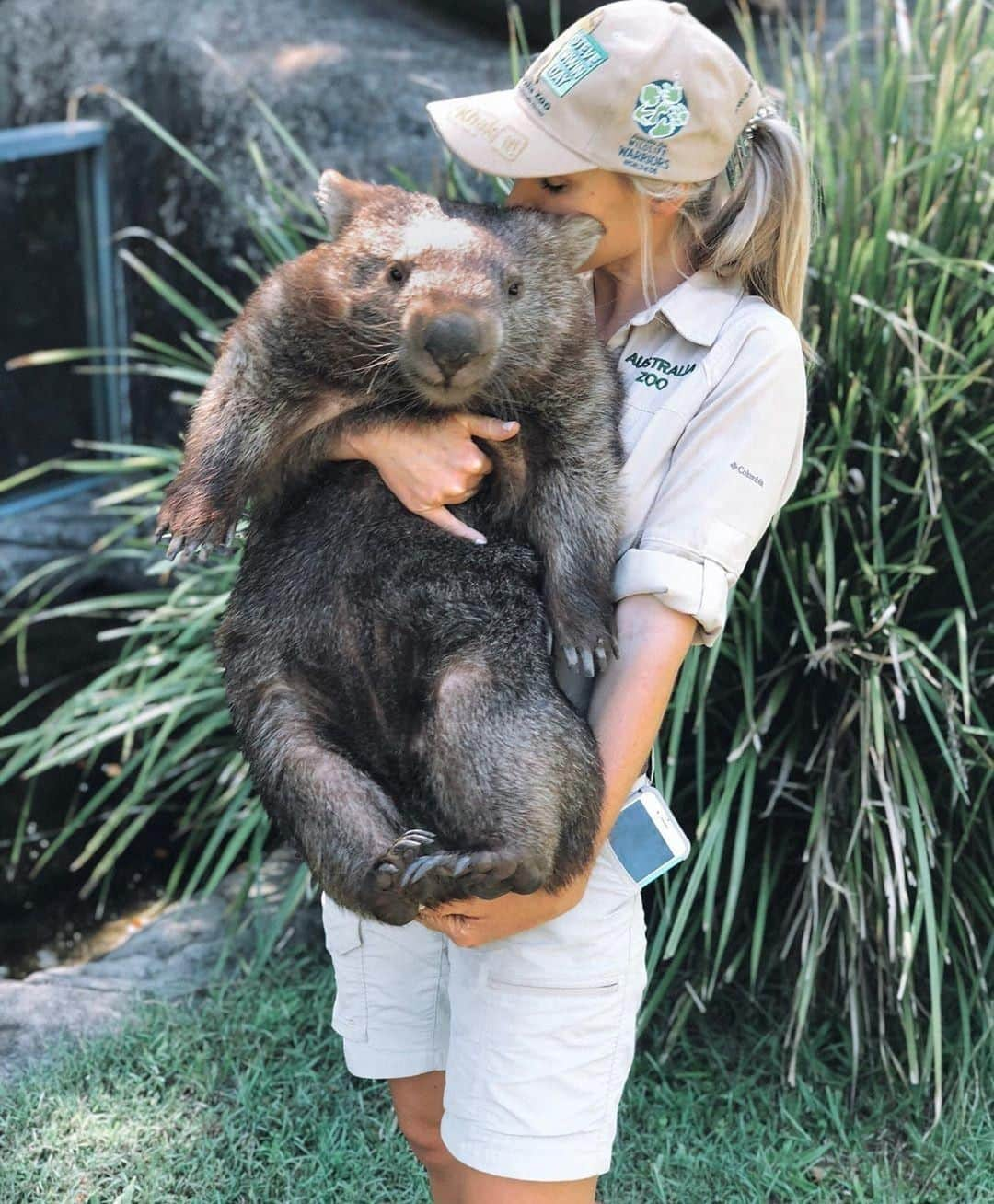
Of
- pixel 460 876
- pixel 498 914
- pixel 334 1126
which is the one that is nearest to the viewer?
pixel 460 876

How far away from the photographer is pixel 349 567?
80.5 inches

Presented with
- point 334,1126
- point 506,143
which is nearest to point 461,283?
point 506,143

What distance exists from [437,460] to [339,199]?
43 centimetres

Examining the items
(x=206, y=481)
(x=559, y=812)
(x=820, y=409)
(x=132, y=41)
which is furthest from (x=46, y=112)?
(x=559, y=812)

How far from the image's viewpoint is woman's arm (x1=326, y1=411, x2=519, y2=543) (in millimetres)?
2002

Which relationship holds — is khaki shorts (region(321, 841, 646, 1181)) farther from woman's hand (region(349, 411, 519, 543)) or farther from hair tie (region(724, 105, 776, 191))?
hair tie (region(724, 105, 776, 191))

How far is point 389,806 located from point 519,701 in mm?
Answer: 215

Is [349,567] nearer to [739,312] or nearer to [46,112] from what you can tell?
[739,312]

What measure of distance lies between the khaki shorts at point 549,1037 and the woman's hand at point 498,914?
54 mm

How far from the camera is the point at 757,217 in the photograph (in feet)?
6.52

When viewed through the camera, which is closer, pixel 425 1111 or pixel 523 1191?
pixel 523 1191

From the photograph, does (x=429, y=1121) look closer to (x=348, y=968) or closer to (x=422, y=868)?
(x=348, y=968)

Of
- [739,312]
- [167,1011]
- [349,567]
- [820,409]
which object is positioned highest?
[739,312]

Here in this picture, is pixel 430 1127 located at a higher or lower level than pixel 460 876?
lower
